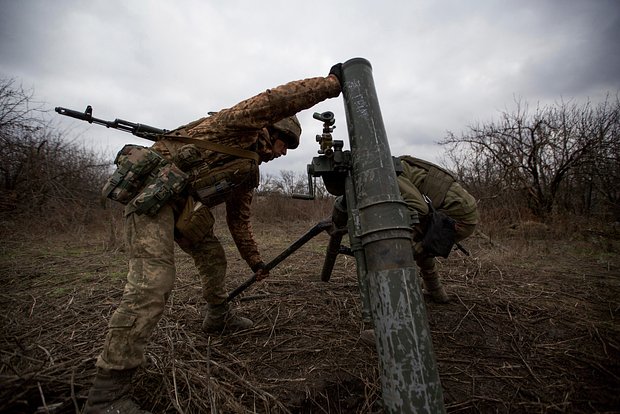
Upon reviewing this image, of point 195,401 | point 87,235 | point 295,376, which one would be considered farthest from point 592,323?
point 87,235

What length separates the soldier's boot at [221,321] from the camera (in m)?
2.37

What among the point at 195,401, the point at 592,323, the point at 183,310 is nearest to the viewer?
the point at 195,401

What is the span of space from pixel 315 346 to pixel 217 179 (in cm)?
136

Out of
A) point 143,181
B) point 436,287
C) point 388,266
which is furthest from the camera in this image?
point 436,287

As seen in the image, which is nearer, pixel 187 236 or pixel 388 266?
pixel 388 266

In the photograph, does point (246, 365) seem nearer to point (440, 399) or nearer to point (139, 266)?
point (139, 266)

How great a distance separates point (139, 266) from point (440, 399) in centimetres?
158

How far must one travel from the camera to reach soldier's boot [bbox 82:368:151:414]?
4.39 ft

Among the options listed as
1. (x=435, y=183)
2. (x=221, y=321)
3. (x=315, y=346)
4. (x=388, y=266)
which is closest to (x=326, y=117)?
(x=388, y=266)

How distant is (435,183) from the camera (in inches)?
116

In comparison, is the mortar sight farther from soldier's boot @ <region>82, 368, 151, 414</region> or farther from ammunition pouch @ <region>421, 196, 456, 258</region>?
soldier's boot @ <region>82, 368, 151, 414</region>

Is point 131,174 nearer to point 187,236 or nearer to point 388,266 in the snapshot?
point 187,236

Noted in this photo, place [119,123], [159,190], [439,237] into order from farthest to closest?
[119,123]
[439,237]
[159,190]

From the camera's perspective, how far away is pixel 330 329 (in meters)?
Answer: 2.28
